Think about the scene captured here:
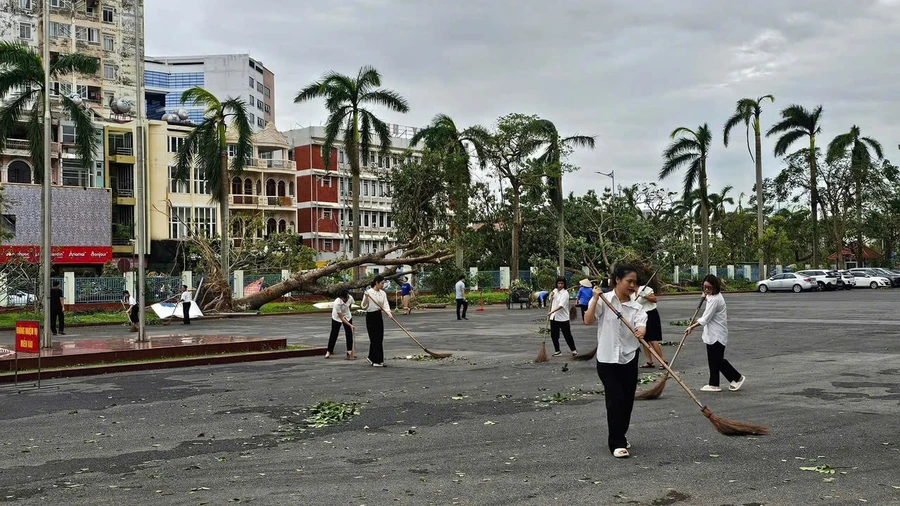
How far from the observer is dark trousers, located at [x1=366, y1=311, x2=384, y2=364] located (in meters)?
15.1

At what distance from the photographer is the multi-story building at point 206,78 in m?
80.5

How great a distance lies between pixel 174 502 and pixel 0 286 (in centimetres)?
3184

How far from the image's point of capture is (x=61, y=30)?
6150cm

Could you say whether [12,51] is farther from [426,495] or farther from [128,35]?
[128,35]

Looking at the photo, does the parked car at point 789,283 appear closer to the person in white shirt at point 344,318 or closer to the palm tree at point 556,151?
the palm tree at point 556,151

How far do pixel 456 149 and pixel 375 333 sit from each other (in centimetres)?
3452

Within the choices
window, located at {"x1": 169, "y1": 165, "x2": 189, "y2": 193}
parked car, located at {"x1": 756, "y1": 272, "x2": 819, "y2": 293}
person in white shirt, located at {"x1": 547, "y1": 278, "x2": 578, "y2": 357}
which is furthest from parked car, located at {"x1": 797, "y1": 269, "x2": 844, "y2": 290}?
person in white shirt, located at {"x1": 547, "y1": 278, "x2": 578, "y2": 357}

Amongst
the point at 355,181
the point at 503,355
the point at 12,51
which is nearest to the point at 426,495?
the point at 503,355

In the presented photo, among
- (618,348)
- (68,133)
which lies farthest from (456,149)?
(618,348)

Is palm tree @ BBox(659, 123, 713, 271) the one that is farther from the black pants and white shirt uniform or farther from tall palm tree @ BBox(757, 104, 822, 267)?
the black pants and white shirt uniform

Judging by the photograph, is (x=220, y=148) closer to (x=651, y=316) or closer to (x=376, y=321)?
(x=376, y=321)

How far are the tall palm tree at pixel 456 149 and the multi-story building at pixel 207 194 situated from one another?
13.2 meters

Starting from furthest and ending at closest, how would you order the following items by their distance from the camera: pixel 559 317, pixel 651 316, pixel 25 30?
pixel 25 30 → pixel 559 317 → pixel 651 316

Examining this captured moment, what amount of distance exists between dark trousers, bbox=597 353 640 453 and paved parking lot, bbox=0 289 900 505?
0.24 meters
